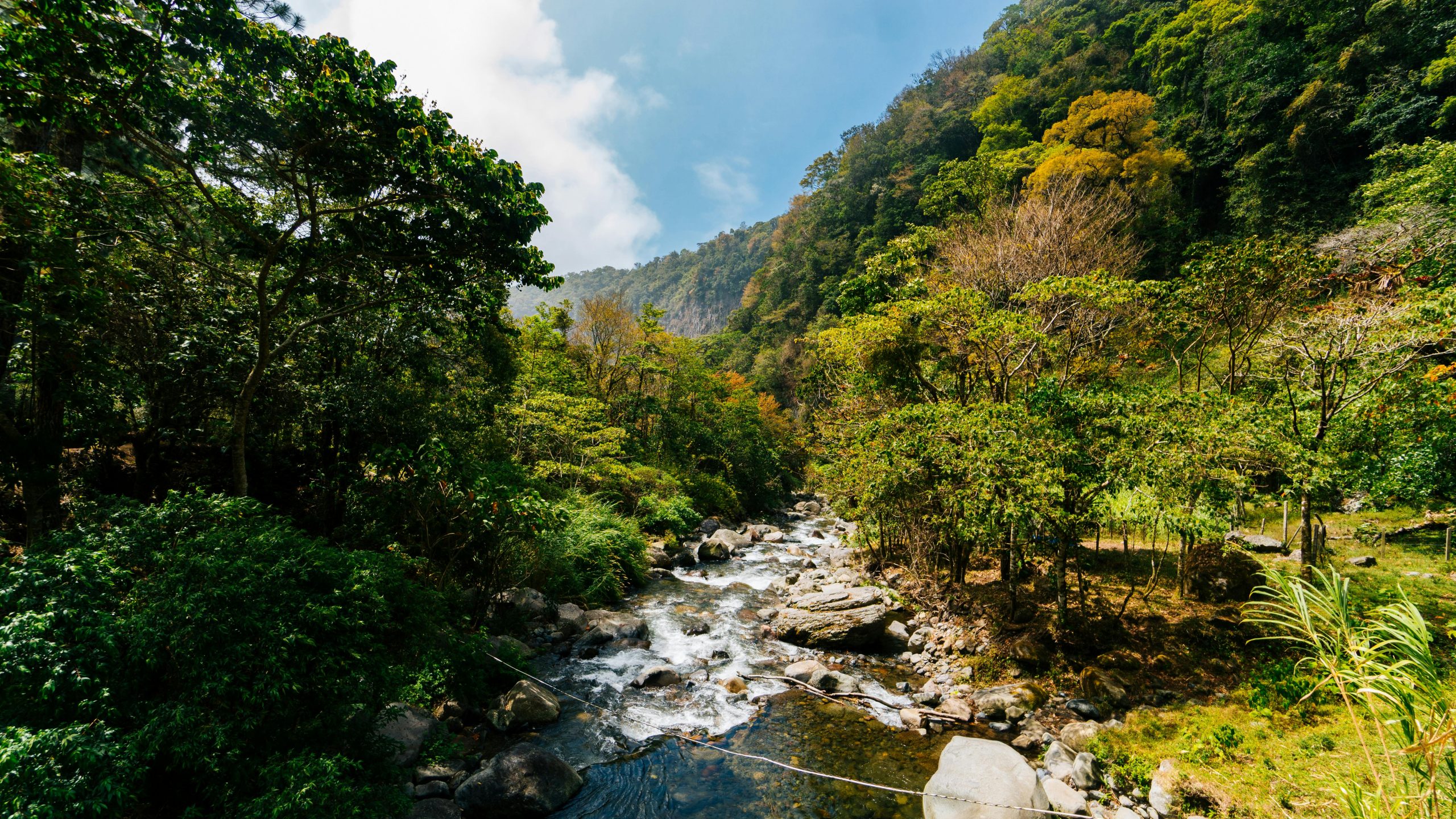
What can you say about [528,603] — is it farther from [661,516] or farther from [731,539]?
[731,539]

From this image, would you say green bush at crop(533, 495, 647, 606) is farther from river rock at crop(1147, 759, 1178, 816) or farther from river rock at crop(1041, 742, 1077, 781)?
river rock at crop(1147, 759, 1178, 816)

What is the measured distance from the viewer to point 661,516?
17.3m

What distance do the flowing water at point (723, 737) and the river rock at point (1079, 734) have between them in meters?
1.03

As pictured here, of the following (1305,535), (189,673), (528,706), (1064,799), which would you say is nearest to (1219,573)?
(1305,535)

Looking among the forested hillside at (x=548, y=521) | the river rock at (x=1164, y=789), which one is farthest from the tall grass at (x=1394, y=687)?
the river rock at (x=1164, y=789)

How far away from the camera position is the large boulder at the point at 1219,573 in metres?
8.30

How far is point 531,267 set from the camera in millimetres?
7871

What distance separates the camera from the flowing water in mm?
5492

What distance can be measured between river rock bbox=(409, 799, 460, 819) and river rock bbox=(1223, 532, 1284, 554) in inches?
518

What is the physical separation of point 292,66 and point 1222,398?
12.7 metres

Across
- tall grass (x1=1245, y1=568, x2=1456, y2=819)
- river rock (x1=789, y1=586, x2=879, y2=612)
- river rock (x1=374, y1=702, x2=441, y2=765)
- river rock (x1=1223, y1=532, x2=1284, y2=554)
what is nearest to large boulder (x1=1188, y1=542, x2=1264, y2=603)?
river rock (x1=1223, y1=532, x2=1284, y2=554)

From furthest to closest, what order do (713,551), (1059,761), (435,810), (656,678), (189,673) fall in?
(713,551) → (656,678) → (1059,761) → (435,810) → (189,673)

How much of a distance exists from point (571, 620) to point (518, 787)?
4.59 m

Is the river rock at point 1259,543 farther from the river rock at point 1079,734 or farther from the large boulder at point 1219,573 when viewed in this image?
the river rock at point 1079,734
